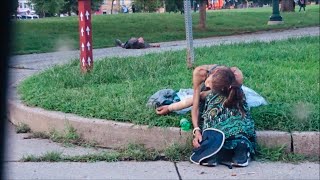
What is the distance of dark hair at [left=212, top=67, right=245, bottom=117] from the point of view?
18.8 ft

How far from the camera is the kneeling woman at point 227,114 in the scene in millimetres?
5551

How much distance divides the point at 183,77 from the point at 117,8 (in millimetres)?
68262

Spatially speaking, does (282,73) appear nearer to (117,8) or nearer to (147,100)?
(147,100)

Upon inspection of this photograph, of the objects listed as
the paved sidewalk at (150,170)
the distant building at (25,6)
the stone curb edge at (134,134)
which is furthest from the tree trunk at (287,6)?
the paved sidewalk at (150,170)

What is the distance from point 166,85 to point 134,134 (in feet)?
5.09

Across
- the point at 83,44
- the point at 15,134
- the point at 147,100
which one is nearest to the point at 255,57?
the point at 83,44

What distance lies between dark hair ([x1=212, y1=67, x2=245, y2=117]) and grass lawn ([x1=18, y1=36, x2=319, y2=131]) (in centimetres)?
38

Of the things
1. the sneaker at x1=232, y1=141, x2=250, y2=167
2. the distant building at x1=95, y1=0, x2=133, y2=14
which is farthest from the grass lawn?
the distant building at x1=95, y1=0, x2=133, y2=14

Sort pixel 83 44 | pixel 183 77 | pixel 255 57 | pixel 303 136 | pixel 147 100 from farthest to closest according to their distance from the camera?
pixel 255 57 < pixel 83 44 < pixel 183 77 < pixel 147 100 < pixel 303 136

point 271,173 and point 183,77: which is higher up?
point 183,77

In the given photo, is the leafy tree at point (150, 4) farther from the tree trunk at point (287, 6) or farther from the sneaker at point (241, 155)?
the sneaker at point (241, 155)

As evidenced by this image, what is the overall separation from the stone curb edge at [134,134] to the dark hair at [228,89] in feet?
1.16

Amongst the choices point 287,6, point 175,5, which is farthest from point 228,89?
point 287,6

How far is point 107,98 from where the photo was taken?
679cm
